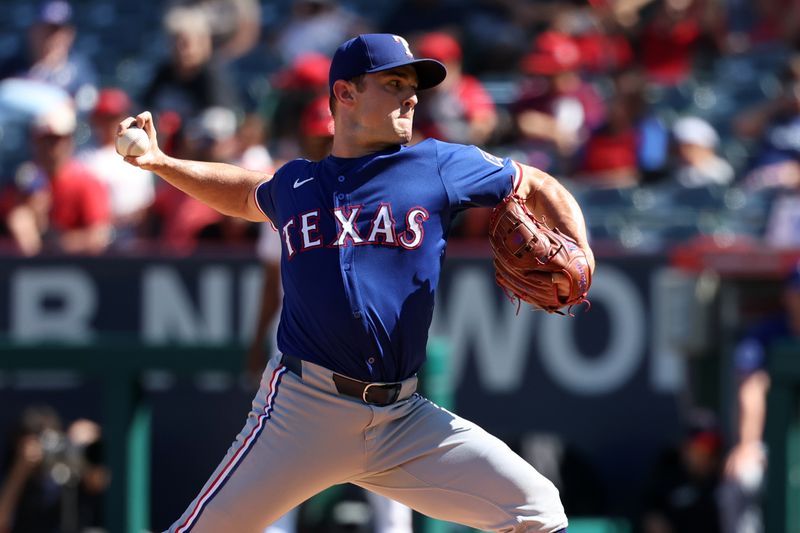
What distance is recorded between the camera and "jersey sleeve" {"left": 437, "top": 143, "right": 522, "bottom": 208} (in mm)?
3484

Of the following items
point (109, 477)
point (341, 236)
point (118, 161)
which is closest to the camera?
point (341, 236)

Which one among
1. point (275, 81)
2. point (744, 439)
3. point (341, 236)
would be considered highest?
point (275, 81)

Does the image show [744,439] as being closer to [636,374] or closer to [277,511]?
[636,374]

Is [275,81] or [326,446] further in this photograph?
[275,81]

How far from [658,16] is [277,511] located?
6.35 meters

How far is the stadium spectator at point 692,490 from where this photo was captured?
5.97 meters

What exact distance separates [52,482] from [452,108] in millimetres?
3261

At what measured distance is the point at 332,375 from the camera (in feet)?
11.5

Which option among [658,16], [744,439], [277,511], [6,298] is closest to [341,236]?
[277,511]

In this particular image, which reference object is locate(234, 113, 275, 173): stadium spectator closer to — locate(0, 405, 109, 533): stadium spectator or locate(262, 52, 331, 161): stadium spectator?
locate(262, 52, 331, 161): stadium spectator

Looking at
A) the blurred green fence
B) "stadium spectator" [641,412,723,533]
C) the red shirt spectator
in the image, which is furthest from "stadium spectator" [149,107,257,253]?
the blurred green fence

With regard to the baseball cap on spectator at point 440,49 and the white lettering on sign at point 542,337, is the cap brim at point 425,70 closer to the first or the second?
the white lettering on sign at point 542,337

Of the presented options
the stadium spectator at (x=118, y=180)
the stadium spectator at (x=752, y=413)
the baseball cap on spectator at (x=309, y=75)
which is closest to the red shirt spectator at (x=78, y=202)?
the stadium spectator at (x=118, y=180)

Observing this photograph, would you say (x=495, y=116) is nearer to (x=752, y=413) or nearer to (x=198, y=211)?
(x=198, y=211)
